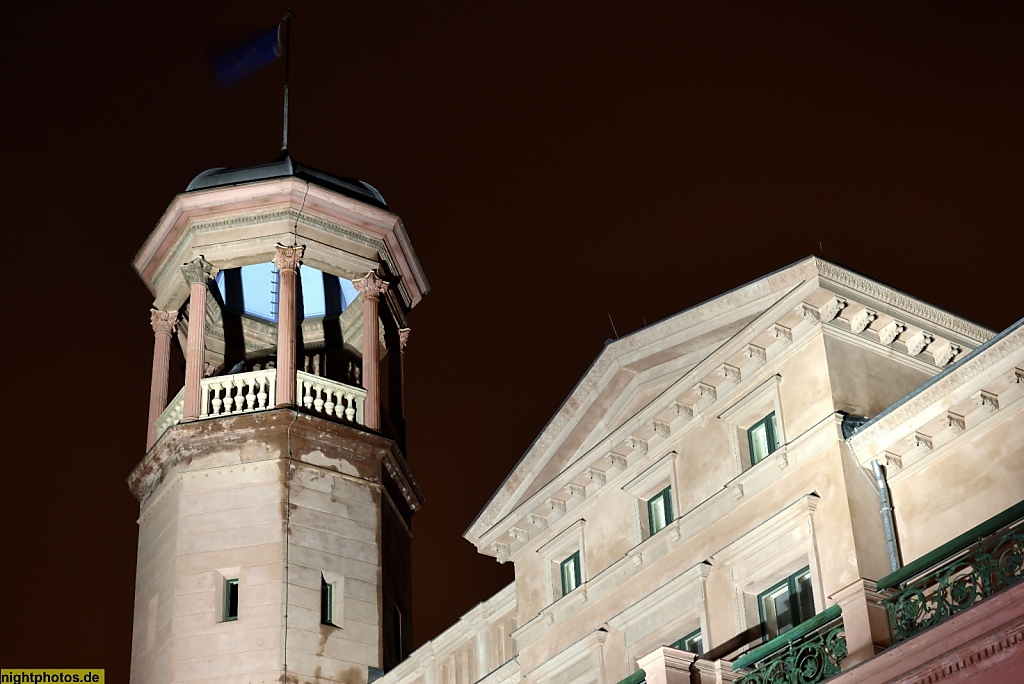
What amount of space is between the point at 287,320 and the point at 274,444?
13.1 feet

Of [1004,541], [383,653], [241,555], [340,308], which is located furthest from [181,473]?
[1004,541]

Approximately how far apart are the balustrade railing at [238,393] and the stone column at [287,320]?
0.43 meters

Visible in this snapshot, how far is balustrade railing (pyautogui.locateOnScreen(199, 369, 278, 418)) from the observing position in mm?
49062

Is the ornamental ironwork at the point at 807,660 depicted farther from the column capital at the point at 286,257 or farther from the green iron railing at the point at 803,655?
the column capital at the point at 286,257

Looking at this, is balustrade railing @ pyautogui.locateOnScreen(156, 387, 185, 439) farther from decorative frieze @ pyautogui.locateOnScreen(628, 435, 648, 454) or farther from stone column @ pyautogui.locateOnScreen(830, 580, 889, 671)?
stone column @ pyautogui.locateOnScreen(830, 580, 889, 671)

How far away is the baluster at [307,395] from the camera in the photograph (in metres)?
49.2

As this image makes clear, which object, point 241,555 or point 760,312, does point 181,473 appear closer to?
point 241,555

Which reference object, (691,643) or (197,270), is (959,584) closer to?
(691,643)

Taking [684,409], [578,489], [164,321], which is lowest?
[578,489]

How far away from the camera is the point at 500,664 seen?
40.3m

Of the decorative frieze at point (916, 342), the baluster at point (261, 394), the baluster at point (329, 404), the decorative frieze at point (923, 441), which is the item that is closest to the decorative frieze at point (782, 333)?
the decorative frieze at point (916, 342)

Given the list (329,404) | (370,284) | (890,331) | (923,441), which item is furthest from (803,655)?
(370,284)

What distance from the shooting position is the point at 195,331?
50.3 metres

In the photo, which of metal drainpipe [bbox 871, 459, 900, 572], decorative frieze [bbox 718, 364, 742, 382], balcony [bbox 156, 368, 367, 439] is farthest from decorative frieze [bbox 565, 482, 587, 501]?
balcony [bbox 156, 368, 367, 439]
